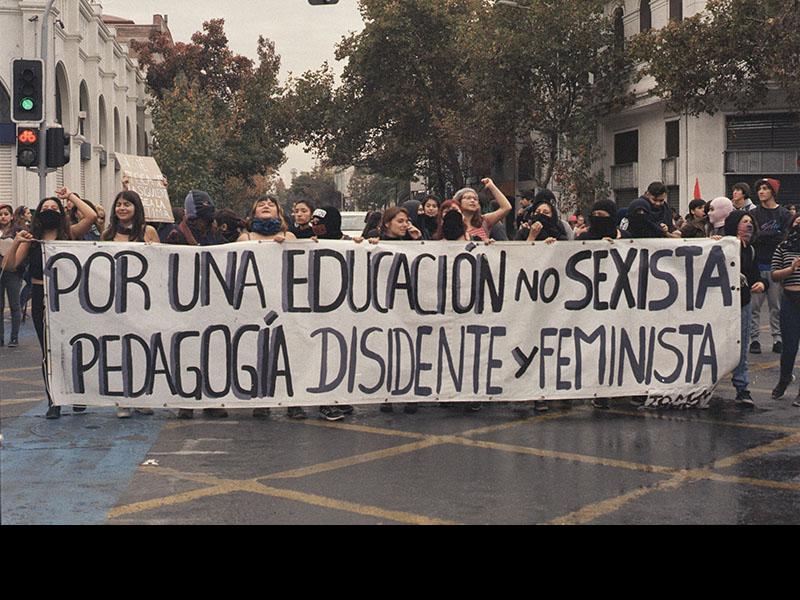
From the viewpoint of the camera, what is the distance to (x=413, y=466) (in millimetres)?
6945

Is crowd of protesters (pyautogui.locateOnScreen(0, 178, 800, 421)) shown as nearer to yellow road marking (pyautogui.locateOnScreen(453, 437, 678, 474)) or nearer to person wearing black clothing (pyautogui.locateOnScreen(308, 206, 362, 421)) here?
person wearing black clothing (pyautogui.locateOnScreen(308, 206, 362, 421))

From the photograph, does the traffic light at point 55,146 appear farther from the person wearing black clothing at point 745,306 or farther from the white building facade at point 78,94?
the person wearing black clothing at point 745,306

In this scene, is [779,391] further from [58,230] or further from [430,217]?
[58,230]

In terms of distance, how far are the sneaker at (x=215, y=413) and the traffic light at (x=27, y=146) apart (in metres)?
9.75

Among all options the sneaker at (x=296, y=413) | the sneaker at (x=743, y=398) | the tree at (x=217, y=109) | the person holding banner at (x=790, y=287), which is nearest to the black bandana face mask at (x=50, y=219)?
the sneaker at (x=296, y=413)

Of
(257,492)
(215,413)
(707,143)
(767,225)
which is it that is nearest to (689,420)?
(215,413)

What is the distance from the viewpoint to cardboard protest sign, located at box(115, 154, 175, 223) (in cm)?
1703

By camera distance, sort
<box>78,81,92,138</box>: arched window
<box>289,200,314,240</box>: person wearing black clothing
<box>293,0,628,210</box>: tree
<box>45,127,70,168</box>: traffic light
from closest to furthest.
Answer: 1. <box>289,200,314,240</box>: person wearing black clothing
2. <box>45,127,70,168</box>: traffic light
3. <box>293,0,628,210</box>: tree
4. <box>78,81,92,138</box>: arched window

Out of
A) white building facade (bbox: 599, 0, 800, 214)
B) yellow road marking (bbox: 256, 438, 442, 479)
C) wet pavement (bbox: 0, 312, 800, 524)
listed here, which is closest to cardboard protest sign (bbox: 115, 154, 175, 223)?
wet pavement (bbox: 0, 312, 800, 524)

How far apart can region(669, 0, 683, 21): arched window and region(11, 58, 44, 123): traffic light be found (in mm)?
17795

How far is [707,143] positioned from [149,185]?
16010mm

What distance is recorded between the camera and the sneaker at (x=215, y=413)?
28.9 ft

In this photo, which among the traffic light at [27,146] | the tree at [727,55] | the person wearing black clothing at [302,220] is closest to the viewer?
the person wearing black clothing at [302,220]
